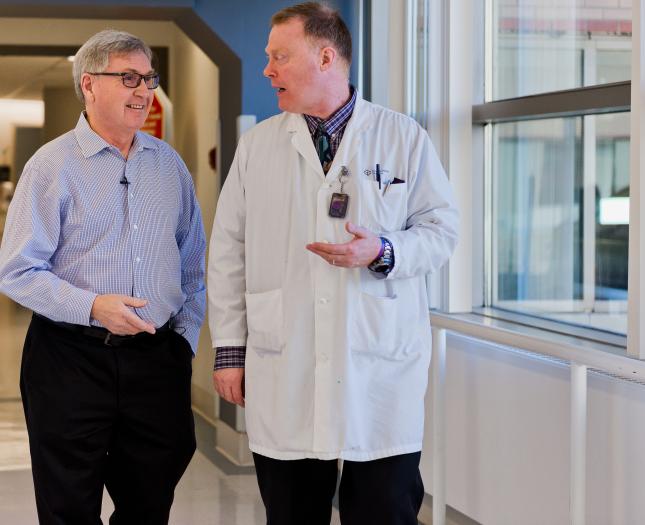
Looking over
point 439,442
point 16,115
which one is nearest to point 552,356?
point 439,442

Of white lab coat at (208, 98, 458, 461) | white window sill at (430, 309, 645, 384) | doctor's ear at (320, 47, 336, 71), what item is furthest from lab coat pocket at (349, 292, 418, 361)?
white window sill at (430, 309, 645, 384)

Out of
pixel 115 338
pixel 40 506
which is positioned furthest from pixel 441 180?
pixel 40 506

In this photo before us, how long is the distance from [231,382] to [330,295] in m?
0.35

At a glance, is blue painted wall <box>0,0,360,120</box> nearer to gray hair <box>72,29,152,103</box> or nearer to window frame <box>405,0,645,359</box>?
window frame <box>405,0,645,359</box>

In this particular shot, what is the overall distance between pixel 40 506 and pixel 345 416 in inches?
32.9

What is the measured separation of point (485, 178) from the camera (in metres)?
3.97

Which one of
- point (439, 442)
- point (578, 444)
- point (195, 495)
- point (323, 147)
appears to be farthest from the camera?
point (195, 495)

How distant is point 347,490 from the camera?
2400mm

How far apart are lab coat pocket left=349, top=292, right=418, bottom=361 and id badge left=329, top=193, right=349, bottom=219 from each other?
0.19 meters

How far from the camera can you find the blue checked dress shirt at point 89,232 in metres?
2.40

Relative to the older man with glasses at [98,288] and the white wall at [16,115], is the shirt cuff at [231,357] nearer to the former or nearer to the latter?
the older man with glasses at [98,288]

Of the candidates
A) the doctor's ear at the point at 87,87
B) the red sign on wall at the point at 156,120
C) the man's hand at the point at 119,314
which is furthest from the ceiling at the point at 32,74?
the man's hand at the point at 119,314

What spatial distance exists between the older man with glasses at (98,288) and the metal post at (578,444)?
3.46ft

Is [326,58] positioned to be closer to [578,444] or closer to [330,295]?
[330,295]
